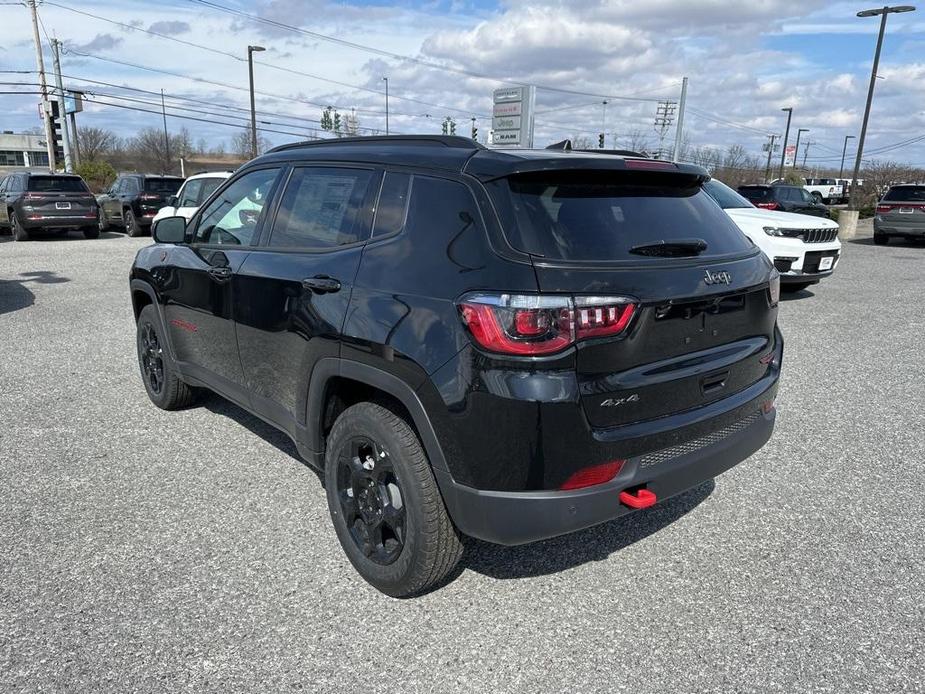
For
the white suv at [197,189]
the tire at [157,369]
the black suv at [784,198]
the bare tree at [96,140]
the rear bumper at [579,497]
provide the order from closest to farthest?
the rear bumper at [579,497], the tire at [157,369], the white suv at [197,189], the black suv at [784,198], the bare tree at [96,140]

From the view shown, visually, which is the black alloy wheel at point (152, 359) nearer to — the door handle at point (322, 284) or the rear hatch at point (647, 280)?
the door handle at point (322, 284)

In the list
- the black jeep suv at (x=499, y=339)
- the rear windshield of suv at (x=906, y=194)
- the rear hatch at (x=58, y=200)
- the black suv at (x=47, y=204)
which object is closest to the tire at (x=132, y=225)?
the black suv at (x=47, y=204)

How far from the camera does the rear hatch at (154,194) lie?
729 inches

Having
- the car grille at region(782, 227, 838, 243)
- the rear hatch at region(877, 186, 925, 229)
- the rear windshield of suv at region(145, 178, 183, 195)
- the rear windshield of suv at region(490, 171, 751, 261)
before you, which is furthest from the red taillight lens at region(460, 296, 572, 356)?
the rear hatch at region(877, 186, 925, 229)

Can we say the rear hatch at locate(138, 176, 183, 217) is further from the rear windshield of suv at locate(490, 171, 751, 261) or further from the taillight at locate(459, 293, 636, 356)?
the taillight at locate(459, 293, 636, 356)

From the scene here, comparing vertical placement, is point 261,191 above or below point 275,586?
above

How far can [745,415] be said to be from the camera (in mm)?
2930

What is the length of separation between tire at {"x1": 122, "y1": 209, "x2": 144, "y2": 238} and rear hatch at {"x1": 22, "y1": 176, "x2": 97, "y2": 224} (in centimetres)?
134

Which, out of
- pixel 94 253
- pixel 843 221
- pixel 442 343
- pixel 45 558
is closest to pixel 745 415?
pixel 442 343

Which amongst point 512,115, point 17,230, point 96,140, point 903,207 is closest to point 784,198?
point 903,207

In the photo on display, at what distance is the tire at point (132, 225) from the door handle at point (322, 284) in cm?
1792

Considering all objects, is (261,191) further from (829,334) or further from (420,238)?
(829,334)

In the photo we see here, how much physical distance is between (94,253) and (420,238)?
14706mm

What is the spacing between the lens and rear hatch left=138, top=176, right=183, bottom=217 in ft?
60.7
